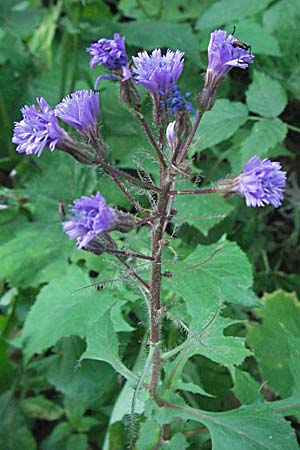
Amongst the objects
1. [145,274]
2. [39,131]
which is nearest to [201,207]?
[145,274]

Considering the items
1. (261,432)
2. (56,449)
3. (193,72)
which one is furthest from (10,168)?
(261,432)

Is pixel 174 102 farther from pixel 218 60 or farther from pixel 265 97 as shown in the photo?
pixel 265 97

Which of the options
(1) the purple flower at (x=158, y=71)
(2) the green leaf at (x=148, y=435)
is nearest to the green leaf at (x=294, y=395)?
(2) the green leaf at (x=148, y=435)

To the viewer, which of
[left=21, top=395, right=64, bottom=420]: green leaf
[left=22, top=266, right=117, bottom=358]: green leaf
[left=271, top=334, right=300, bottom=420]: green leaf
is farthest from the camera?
[left=21, top=395, right=64, bottom=420]: green leaf

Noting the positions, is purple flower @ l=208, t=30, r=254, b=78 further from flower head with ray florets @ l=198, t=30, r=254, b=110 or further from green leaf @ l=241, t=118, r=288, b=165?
green leaf @ l=241, t=118, r=288, b=165

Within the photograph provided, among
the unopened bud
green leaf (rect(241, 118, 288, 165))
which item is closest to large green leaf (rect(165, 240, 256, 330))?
green leaf (rect(241, 118, 288, 165))

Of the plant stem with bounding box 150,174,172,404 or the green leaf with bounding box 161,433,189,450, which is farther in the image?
the green leaf with bounding box 161,433,189,450
